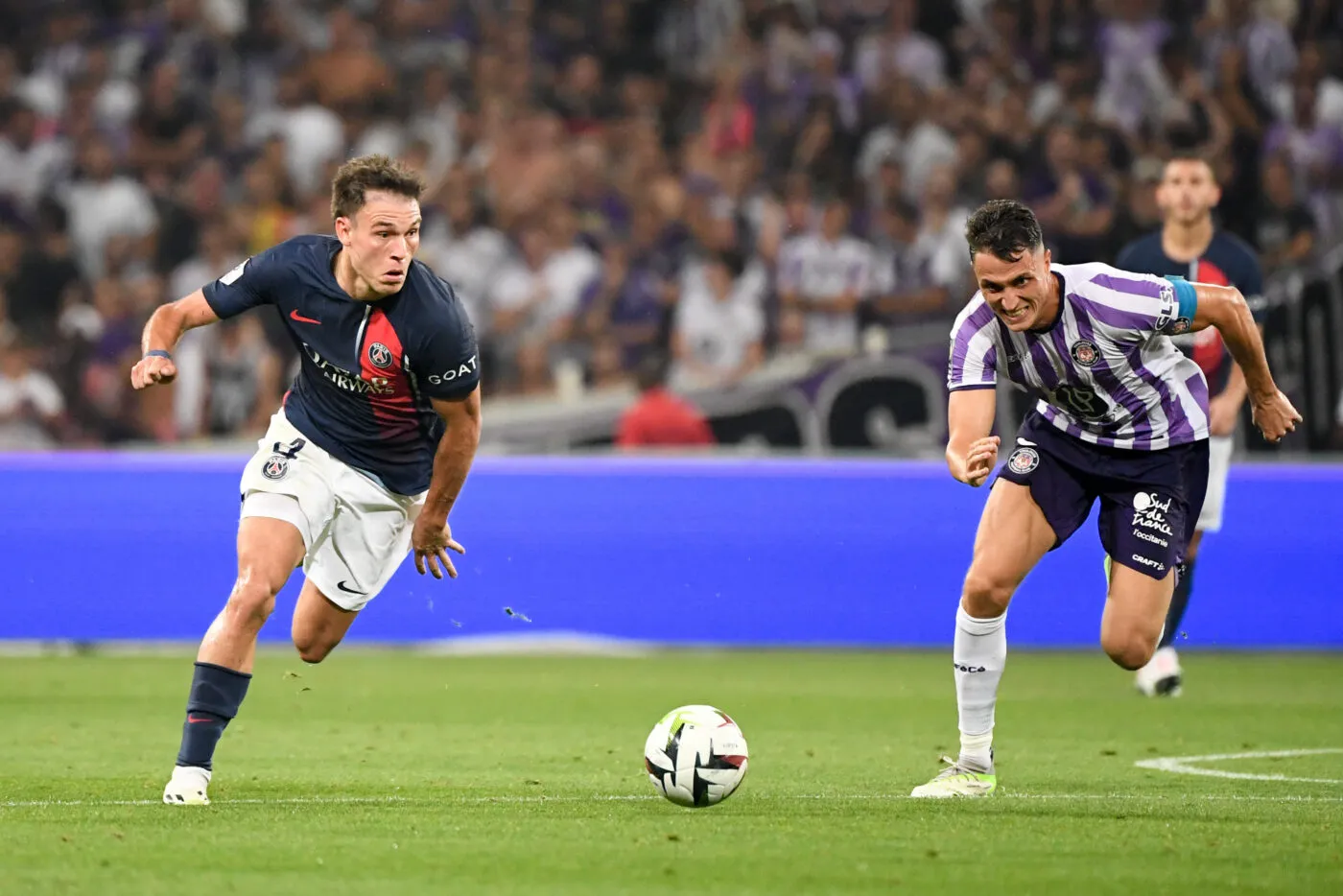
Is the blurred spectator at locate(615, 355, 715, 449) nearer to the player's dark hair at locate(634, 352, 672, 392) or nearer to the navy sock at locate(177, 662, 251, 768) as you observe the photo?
the player's dark hair at locate(634, 352, 672, 392)

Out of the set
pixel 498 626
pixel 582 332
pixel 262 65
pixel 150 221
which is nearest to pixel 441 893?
pixel 498 626

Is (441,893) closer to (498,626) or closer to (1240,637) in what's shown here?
(498,626)

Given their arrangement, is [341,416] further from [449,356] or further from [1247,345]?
[1247,345]

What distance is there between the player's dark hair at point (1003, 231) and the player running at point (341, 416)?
1718 mm

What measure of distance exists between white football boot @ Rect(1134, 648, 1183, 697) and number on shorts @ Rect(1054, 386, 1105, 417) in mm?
3933

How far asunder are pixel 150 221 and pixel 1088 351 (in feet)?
35.4

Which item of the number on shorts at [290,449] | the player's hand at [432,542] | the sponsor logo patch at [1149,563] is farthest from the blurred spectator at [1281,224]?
the number on shorts at [290,449]

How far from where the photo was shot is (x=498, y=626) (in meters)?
12.2

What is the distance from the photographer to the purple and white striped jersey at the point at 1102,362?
6.55 meters

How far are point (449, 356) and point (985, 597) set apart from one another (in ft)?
6.54

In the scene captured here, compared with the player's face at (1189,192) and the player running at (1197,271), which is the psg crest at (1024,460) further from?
the player's face at (1189,192)

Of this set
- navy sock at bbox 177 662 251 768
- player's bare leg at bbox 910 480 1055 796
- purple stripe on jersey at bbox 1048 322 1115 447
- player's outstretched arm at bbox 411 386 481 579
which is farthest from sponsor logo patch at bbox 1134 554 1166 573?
navy sock at bbox 177 662 251 768

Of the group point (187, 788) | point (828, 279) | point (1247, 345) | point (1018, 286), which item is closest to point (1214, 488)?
point (1247, 345)

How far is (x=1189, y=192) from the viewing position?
10.2 meters
